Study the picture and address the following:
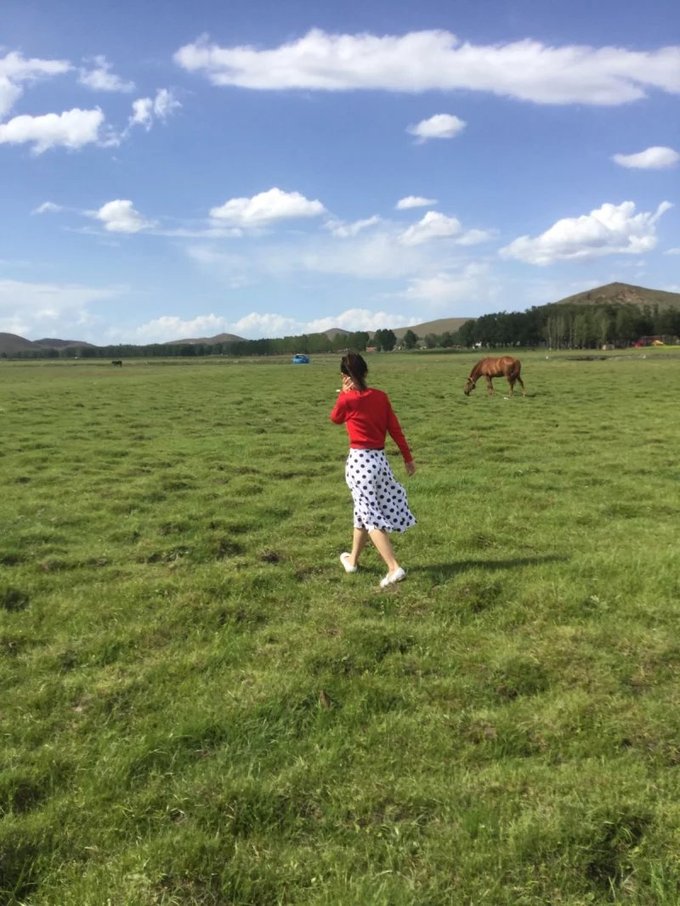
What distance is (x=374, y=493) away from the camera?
805 cm

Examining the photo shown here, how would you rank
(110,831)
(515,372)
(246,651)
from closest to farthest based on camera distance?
(110,831) → (246,651) → (515,372)

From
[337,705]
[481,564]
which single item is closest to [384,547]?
[481,564]

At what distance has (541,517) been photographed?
11000mm

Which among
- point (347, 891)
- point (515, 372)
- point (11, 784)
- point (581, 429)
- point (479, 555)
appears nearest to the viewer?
point (347, 891)

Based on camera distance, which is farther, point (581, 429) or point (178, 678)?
point (581, 429)

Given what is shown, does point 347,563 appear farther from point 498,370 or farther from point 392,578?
point 498,370

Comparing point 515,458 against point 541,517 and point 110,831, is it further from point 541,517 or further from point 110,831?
point 110,831

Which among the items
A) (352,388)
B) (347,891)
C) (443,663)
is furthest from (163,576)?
(347,891)

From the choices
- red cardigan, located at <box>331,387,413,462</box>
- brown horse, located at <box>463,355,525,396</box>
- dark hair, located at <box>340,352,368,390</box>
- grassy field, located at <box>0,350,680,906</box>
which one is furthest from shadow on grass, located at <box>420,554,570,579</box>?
brown horse, located at <box>463,355,525,396</box>

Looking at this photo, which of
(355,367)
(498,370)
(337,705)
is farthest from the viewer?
(498,370)

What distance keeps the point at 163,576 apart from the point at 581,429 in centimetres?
1676

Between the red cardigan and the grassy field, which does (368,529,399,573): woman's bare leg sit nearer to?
the grassy field

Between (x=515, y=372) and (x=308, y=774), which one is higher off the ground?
(x=515, y=372)

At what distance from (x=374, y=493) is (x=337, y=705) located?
3160 mm
